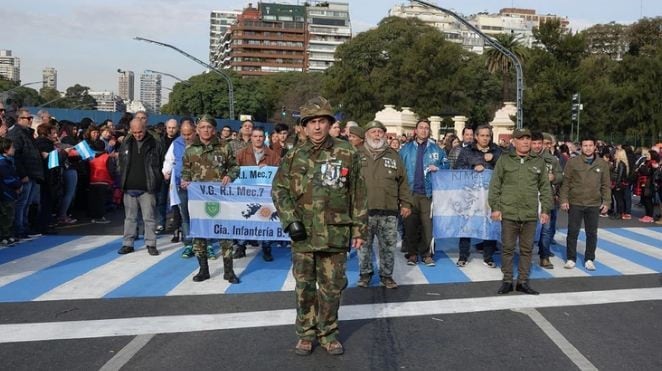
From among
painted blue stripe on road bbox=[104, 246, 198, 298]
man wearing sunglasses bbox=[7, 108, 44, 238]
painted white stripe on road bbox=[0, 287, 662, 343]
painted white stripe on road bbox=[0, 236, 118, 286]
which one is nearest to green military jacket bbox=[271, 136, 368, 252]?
painted white stripe on road bbox=[0, 287, 662, 343]

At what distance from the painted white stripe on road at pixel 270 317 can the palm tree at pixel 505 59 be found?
65580 millimetres

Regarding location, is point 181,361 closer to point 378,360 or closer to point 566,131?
point 378,360

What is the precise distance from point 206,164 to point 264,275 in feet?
5.40

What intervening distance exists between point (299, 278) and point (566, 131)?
4566cm

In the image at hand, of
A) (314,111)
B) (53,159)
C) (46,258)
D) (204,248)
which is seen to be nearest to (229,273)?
(204,248)

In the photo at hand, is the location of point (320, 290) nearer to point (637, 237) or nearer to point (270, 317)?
point (270, 317)

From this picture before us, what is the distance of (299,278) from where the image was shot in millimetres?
5258

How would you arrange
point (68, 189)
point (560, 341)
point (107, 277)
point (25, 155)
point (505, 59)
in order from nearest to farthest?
point (560, 341) < point (107, 277) < point (25, 155) < point (68, 189) < point (505, 59)

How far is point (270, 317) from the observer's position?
6336 mm

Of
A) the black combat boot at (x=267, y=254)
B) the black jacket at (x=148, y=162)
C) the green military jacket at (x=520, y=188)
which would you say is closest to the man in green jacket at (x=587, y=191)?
the green military jacket at (x=520, y=188)

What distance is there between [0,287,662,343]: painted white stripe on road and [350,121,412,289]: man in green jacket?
92cm

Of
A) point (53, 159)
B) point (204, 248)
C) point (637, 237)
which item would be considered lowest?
point (637, 237)

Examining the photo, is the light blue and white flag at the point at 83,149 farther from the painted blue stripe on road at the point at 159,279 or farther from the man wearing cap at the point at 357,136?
the man wearing cap at the point at 357,136

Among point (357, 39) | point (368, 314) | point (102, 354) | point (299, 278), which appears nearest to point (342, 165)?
point (299, 278)
